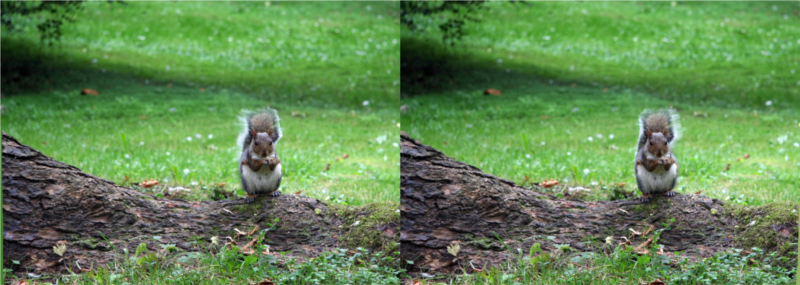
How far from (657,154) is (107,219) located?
11.0ft

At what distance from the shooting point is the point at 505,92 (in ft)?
18.9

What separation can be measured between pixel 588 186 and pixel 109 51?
7.04 metres

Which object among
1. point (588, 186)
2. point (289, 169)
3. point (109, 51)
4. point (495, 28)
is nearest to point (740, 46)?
point (495, 28)

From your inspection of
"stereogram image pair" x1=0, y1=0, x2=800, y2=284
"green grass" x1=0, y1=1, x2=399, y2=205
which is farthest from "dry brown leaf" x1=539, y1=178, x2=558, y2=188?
"green grass" x1=0, y1=1, x2=399, y2=205

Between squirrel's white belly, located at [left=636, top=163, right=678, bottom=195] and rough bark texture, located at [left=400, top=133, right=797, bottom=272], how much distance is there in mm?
87

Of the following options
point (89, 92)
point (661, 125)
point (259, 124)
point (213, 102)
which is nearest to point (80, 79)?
point (89, 92)

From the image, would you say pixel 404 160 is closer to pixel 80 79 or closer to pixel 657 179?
pixel 657 179

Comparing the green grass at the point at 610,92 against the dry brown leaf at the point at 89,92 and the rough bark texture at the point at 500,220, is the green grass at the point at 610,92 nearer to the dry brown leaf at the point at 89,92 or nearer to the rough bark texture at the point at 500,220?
the rough bark texture at the point at 500,220

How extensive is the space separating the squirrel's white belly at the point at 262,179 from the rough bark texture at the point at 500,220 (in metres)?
0.80

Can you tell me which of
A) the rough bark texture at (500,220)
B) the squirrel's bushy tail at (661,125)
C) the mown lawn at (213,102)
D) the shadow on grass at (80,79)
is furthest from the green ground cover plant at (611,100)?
the shadow on grass at (80,79)

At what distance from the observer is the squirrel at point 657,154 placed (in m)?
3.08

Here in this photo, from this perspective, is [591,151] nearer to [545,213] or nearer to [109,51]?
[545,213]

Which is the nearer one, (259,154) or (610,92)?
(259,154)

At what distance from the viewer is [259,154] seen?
123 inches
